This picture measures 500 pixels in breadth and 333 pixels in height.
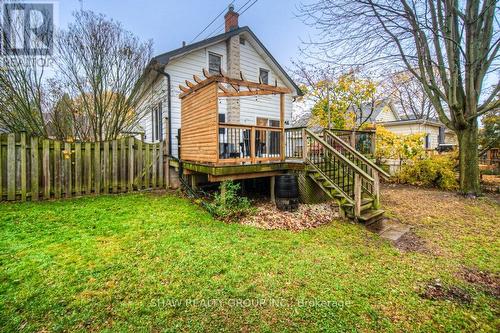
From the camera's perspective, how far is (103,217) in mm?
4824

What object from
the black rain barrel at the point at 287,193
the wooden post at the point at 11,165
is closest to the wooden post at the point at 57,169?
the wooden post at the point at 11,165

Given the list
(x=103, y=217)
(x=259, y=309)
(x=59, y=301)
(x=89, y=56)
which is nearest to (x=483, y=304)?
(x=259, y=309)

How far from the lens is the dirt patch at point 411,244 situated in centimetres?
407

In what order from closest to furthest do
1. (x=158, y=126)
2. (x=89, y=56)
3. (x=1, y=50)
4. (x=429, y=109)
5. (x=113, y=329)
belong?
(x=113, y=329), (x=1, y=50), (x=89, y=56), (x=158, y=126), (x=429, y=109)

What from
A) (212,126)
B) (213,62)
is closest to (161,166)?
(212,126)

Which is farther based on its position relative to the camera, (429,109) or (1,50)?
(429,109)

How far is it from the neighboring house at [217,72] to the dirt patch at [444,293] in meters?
6.54

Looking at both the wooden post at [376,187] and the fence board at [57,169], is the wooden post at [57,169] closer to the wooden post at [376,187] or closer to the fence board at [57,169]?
the fence board at [57,169]

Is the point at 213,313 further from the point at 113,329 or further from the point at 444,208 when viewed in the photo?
the point at 444,208

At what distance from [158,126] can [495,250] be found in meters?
10.8

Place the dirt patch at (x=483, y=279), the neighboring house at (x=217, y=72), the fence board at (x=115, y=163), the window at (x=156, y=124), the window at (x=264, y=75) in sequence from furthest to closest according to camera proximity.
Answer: the window at (x=264, y=75), the window at (x=156, y=124), the neighboring house at (x=217, y=72), the fence board at (x=115, y=163), the dirt patch at (x=483, y=279)

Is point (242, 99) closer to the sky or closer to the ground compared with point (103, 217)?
closer to the sky

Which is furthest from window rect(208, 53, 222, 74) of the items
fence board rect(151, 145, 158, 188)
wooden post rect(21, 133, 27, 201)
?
wooden post rect(21, 133, 27, 201)

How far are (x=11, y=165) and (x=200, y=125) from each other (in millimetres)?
4385
